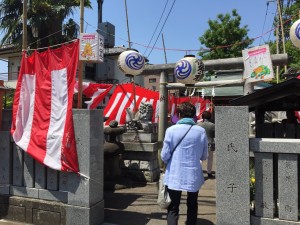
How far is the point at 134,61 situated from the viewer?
7.82 metres

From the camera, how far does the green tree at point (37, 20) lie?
18156 millimetres

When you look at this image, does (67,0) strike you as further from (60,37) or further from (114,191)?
(114,191)

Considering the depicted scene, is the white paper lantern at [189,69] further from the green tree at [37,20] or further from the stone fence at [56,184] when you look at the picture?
the green tree at [37,20]

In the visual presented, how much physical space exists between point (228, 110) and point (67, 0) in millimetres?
17865

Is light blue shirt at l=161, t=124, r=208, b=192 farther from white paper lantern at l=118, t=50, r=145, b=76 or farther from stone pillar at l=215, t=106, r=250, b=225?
white paper lantern at l=118, t=50, r=145, b=76

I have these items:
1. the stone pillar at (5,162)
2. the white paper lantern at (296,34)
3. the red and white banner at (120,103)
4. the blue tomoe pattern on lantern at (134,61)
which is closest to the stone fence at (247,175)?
the white paper lantern at (296,34)

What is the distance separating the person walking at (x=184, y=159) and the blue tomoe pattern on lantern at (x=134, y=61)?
387cm

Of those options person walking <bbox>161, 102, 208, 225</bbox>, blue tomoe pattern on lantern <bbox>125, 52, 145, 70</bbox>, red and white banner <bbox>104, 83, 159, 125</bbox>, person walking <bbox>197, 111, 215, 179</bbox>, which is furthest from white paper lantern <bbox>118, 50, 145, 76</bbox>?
person walking <bbox>161, 102, 208, 225</bbox>

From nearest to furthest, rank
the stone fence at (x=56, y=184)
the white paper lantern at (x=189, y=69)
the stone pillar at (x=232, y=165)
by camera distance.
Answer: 1. the stone pillar at (x=232, y=165)
2. the stone fence at (x=56, y=184)
3. the white paper lantern at (x=189, y=69)

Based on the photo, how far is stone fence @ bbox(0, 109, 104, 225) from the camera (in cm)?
470

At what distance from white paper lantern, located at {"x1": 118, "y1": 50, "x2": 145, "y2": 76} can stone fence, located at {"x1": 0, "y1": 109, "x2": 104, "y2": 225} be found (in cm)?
314

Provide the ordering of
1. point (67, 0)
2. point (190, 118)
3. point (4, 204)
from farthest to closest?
1. point (67, 0)
2. point (4, 204)
3. point (190, 118)

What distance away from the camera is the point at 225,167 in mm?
3977

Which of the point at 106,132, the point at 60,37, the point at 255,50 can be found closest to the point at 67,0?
the point at 60,37
